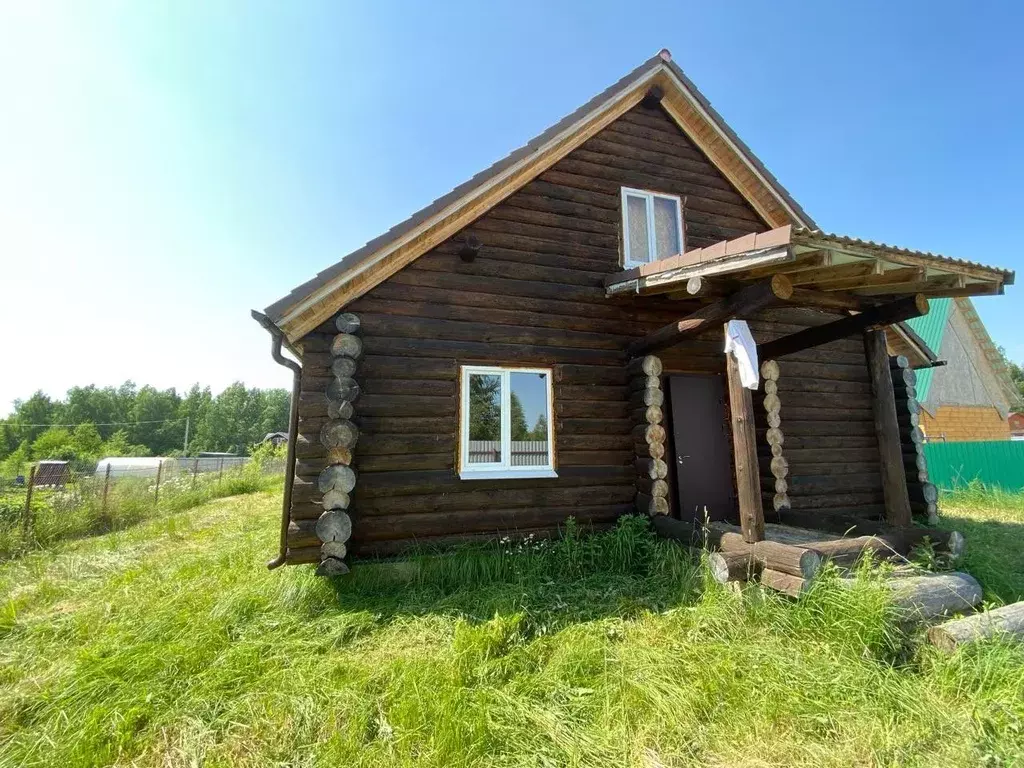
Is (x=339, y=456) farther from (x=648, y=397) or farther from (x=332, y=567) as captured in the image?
(x=648, y=397)

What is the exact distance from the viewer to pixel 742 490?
190 inches

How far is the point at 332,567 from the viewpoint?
511 cm

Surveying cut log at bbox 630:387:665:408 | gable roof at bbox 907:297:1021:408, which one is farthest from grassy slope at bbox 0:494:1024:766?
gable roof at bbox 907:297:1021:408

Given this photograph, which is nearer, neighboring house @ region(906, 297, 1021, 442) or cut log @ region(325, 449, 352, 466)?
cut log @ region(325, 449, 352, 466)

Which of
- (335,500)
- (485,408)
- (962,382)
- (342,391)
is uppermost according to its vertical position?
(962,382)

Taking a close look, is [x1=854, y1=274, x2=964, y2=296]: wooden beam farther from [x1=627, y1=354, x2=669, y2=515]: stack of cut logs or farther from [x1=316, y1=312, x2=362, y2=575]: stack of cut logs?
[x1=316, y1=312, x2=362, y2=575]: stack of cut logs

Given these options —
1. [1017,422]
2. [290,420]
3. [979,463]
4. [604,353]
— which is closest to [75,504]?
[290,420]

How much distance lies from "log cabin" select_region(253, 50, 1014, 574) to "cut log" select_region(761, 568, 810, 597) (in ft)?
1.37

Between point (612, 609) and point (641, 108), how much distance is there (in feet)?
27.2

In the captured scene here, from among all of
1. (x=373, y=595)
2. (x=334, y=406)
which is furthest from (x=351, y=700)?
(x=334, y=406)

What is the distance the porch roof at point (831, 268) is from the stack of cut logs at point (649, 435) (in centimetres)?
128

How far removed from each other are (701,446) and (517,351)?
3.40m

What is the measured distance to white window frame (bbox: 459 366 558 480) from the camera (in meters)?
6.05

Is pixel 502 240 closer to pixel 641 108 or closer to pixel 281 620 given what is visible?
pixel 641 108
